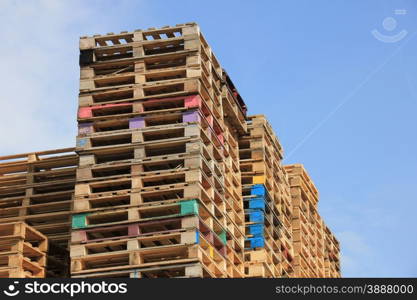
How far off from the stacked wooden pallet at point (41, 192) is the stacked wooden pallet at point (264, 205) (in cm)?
677

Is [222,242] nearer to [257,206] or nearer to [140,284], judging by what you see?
[257,206]

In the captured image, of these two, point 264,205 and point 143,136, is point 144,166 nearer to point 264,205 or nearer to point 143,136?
point 143,136

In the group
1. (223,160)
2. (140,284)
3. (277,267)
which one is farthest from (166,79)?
(140,284)

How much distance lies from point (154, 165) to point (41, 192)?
5.66 meters

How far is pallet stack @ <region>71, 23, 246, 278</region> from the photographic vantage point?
112 ft

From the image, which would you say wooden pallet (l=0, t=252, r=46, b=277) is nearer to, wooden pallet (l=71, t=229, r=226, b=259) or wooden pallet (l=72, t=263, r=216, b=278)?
wooden pallet (l=71, t=229, r=226, b=259)

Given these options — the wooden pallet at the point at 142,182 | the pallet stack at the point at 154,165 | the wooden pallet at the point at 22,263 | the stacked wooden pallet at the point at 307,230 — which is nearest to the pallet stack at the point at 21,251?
the wooden pallet at the point at 22,263

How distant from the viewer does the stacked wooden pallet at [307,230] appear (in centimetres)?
4844

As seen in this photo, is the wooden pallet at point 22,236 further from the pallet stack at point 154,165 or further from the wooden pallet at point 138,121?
the wooden pallet at point 138,121

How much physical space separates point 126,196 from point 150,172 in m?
1.12

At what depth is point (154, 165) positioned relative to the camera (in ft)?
119

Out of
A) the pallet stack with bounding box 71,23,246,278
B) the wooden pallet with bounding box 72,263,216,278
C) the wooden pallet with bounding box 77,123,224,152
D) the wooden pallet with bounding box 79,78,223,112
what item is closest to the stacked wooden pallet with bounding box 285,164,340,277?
the pallet stack with bounding box 71,23,246,278

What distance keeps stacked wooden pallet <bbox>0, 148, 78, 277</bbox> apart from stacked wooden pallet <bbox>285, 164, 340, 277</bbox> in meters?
11.6

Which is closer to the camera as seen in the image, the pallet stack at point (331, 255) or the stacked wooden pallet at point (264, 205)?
the stacked wooden pallet at point (264, 205)
